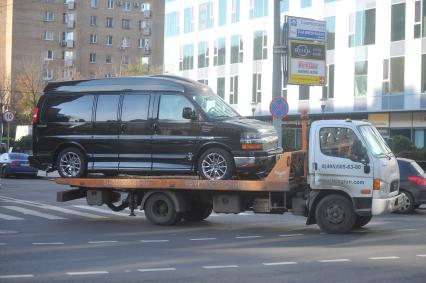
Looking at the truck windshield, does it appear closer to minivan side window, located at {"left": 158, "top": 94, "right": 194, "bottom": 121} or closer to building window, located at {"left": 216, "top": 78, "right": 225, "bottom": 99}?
minivan side window, located at {"left": 158, "top": 94, "right": 194, "bottom": 121}

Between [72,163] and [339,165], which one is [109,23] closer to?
[72,163]

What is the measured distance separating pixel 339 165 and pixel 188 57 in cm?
4821

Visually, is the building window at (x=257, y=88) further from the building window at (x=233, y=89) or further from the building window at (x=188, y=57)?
the building window at (x=188, y=57)

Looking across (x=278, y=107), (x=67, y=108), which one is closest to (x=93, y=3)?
(x=278, y=107)

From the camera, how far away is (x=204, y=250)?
12266mm

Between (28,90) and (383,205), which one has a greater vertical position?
(28,90)

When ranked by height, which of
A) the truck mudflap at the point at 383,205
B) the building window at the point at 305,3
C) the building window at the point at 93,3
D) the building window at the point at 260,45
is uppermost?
the building window at the point at 93,3

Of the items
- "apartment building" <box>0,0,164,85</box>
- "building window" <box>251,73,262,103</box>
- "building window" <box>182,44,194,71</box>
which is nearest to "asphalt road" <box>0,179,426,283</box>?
"building window" <box>251,73,262,103</box>

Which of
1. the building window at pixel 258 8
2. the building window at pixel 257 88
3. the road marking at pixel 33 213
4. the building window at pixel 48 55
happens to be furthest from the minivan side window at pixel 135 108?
the building window at pixel 48 55

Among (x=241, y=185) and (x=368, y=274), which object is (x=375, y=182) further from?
(x=368, y=274)

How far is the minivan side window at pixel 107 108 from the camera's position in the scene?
16156 mm

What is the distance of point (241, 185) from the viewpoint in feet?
49.0

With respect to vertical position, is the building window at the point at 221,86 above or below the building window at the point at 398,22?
below

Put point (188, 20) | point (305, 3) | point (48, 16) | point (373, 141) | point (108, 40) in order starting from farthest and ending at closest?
point (108, 40)
point (48, 16)
point (188, 20)
point (305, 3)
point (373, 141)
